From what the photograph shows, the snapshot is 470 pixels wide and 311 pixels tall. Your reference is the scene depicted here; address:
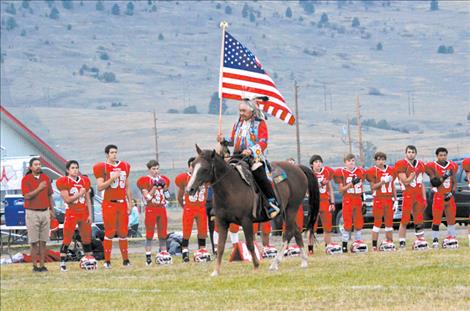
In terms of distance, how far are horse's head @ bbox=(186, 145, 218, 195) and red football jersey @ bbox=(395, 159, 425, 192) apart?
19.3ft

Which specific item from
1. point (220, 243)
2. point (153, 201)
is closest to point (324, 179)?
point (153, 201)

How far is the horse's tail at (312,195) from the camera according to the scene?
2267 centimetres

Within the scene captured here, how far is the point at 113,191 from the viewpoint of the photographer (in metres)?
24.1

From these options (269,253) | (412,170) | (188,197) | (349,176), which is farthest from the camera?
(349,176)

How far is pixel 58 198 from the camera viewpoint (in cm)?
4009

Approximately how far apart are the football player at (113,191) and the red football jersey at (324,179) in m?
3.90

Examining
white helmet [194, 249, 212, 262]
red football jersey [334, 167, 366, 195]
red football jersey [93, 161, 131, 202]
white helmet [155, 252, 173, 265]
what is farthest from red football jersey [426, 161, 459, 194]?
red football jersey [93, 161, 131, 202]

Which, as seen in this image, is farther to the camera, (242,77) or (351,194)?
(351,194)

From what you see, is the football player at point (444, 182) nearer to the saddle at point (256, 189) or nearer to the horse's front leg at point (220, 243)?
the saddle at point (256, 189)

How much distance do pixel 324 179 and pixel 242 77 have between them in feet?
14.4

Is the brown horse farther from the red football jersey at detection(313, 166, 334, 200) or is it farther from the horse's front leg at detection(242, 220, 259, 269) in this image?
the red football jersey at detection(313, 166, 334, 200)

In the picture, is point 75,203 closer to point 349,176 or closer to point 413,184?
point 349,176

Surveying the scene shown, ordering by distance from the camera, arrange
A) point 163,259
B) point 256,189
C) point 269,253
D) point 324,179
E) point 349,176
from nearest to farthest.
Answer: point 256,189, point 163,259, point 269,253, point 349,176, point 324,179

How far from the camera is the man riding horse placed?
67.6 ft
